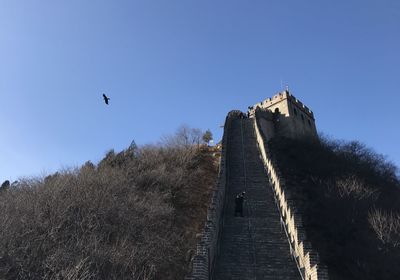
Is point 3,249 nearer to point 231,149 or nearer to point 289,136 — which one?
point 231,149

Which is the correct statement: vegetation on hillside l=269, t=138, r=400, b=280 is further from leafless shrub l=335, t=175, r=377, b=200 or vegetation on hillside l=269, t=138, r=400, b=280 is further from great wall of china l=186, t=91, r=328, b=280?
great wall of china l=186, t=91, r=328, b=280

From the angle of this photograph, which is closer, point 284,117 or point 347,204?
point 347,204

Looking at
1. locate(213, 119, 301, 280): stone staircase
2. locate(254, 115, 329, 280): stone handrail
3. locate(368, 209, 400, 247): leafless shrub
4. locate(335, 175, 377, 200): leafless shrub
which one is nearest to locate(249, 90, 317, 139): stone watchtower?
locate(335, 175, 377, 200): leafless shrub

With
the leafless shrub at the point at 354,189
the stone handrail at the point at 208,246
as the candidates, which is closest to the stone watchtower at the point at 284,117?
the leafless shrub at the point at 354,189

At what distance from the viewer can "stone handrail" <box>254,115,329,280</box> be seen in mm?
11508

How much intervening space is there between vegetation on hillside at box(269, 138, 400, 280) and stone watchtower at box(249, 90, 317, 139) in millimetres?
3757

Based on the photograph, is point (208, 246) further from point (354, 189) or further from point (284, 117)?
point (284, 117)

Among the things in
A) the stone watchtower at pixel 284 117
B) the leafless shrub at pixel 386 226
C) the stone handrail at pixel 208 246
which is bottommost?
the stone handrail at pixel 208 246

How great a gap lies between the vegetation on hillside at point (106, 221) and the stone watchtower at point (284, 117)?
1521cm

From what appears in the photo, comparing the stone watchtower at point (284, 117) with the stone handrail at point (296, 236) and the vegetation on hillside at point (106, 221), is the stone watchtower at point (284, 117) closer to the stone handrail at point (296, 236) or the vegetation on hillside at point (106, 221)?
the vegetation on hillside at point (106, 221)

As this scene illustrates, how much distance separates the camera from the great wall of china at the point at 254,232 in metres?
12.5

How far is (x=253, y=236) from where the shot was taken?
15328mm

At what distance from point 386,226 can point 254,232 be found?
10.8 metres

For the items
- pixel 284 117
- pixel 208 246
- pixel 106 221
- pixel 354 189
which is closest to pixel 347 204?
pixel 354 189
